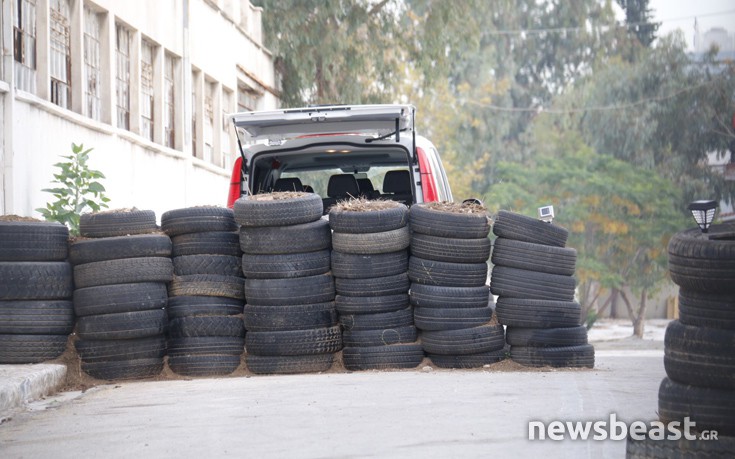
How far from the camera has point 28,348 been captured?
10492mm

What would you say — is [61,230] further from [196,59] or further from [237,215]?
[196,59]

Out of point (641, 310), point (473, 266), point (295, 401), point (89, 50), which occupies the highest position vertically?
point (89, 50)

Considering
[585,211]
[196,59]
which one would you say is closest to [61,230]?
[196,59]

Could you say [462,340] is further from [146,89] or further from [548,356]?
[146,89]

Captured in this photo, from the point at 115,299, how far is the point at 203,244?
3.13ft

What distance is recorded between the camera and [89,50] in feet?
62.2

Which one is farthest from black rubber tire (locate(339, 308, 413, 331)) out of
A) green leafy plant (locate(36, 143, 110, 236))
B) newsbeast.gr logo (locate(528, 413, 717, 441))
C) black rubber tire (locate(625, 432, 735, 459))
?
black rubber tire (locate(625, 432, 735, 459))

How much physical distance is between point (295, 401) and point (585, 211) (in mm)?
38256

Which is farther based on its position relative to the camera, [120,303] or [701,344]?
[120,303]

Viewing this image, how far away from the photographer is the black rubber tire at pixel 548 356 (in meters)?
11.0

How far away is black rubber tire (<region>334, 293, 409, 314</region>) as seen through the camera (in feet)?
35.3

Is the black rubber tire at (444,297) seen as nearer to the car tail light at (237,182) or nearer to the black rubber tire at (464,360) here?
the black rubber tire at (464,360)

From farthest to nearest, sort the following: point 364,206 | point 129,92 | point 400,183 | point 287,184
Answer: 1. point 129,92
2. point 400,183
3. point 287,184
4. point 364,206

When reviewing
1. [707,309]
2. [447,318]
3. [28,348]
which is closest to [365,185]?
[447,318]
